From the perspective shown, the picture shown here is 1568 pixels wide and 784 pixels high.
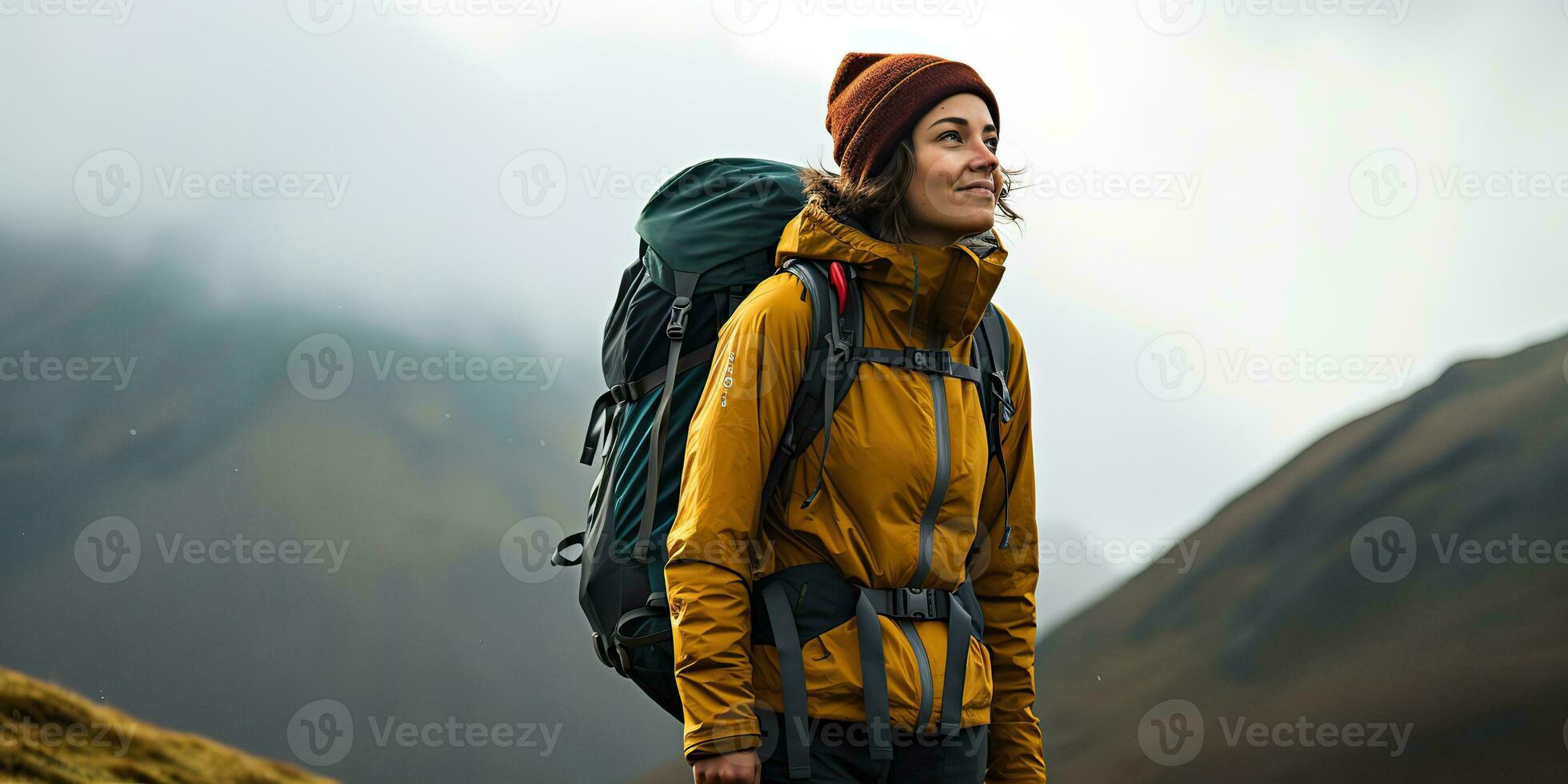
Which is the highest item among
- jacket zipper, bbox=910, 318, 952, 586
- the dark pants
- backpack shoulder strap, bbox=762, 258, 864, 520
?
backpack shoulder strap, bbox=762, 258, 864, 520

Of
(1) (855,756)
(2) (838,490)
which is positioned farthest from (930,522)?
(1) (855,756)

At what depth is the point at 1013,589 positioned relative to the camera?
214 centimetres

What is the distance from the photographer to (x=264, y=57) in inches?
272

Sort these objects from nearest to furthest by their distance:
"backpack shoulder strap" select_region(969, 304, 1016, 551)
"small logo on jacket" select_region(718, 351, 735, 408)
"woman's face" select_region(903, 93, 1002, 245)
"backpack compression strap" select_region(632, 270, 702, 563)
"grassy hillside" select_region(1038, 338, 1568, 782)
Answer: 1. "small logo on jacket" select_region(718, 351, 735, 408)
2. "woman's face" select_region(903, 93, 1002, 245)
3. "backpack shoulder strap" select_region(969, 304, 1016, 551)
4. "backpack compression strap" select_region(632, 270, 702, 563)
5. "grassy hillside" select_region(1038, 338, 1568, 782)

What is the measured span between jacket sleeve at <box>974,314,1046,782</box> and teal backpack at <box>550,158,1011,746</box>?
83 millimetres

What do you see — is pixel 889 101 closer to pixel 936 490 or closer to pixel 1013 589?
pixel 936 490

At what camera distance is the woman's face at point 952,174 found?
1.93 metres

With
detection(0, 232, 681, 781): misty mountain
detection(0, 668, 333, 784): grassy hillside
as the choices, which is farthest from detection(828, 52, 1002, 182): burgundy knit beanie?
detection(0, 232, 681, 781): misty mountain

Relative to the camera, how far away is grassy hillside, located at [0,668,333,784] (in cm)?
443

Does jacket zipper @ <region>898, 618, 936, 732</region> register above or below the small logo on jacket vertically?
below

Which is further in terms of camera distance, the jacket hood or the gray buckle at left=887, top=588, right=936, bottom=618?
the jacket hood

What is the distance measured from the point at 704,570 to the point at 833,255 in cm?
54

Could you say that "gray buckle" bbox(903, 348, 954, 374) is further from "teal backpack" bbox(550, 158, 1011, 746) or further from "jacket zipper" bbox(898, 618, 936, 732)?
"jacket zipper" bbox(898, 618, 936, 732)

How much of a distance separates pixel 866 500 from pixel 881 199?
0.51 meters
